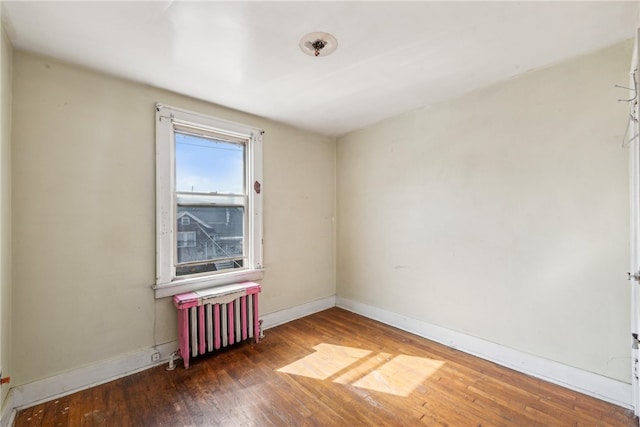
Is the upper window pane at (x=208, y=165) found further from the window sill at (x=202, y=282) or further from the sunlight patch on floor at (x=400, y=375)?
the sunlight patch on floor at (x=400, y=375)

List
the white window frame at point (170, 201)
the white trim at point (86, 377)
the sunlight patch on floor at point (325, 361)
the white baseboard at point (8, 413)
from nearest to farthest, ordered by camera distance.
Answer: the white baseboard at point (8, 413) → the white trim at point (86, 377) → the sunlight patch on floor at point (325, 361) → the white window frame at point (170, 201)

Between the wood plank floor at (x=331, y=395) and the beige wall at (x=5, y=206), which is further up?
the beige wall at (x=5, y=206)

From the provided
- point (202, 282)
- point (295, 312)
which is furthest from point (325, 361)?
point (202, 282)

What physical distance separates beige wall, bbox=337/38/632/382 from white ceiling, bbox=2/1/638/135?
1.06 ft

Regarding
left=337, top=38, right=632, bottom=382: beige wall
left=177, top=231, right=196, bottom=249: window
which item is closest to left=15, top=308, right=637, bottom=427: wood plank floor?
left=337, top=38, right=632, bottom=382: beige wall

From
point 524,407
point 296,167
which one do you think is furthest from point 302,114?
point 524,407

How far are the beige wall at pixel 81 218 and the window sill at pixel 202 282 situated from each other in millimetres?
94

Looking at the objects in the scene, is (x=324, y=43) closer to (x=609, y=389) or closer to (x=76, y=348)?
(x=76, y=348)

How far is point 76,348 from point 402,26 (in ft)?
10.8

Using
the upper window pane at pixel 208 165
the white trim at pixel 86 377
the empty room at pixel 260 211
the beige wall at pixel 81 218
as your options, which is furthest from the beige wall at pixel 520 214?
the white trim at pixel 86 377

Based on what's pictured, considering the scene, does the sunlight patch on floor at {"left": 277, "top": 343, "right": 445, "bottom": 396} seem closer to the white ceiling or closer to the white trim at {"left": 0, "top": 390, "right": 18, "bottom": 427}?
the white trim at {"left": 0, "top": 390, "right": 18, "bottom": 427}

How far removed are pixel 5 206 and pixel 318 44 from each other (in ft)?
7.62

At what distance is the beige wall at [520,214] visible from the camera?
75.8 inches

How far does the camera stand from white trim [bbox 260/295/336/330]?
3229 millimetres
